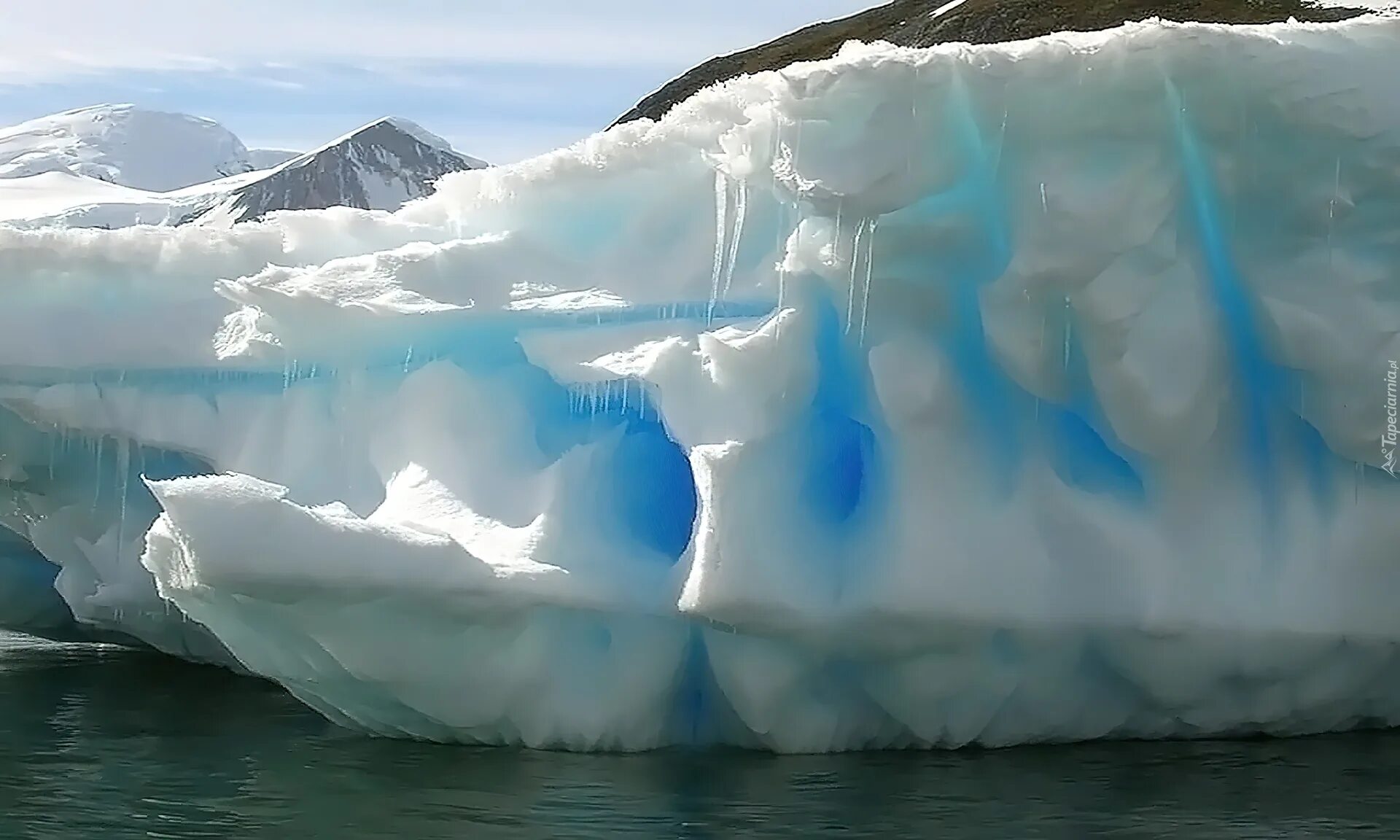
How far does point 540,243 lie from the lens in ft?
38.9

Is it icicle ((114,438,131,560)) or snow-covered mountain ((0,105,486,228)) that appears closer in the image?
icicle ((114,438,131,560))

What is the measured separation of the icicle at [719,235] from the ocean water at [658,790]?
112 inches

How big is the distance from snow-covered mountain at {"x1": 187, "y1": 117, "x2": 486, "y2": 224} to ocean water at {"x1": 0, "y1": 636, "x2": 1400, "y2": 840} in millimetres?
112188

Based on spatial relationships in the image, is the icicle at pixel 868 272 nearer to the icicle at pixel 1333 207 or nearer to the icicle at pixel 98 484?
the icicle at pixel 1333 207

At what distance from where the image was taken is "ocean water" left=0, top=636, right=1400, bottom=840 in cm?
842

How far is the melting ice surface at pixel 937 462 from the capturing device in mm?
9875

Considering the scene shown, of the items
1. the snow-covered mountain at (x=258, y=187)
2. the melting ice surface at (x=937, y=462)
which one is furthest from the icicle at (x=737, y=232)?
the snow-covered mountain at (x=258, y=187)

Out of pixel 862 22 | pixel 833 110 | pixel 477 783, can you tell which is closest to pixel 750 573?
pixel 477 783

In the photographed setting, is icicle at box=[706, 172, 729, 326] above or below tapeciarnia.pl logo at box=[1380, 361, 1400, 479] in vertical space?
above

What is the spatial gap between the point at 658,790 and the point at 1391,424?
492 cm

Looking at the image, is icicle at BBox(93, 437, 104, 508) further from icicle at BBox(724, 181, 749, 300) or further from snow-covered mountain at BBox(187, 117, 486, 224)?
snow-covered mountain at BBox(187, 117, 486, 224)

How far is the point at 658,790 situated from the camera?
926 centimetres

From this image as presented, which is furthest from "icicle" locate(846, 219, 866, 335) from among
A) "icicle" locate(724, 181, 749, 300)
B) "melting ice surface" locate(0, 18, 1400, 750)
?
"icicle" locate(724, 181, 749, 300)

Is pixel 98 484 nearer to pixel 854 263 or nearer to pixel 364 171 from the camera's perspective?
pixel 854 263
